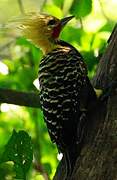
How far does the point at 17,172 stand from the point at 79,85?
48 cm

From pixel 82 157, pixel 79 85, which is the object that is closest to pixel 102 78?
pixel 79 85

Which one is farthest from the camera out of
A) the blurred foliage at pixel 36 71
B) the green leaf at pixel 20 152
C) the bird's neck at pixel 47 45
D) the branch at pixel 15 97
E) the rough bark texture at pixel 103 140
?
the blurred foliage at pixel 36 71

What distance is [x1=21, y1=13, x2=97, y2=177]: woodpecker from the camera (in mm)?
2557

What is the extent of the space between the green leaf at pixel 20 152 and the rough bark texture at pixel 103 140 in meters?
0.20

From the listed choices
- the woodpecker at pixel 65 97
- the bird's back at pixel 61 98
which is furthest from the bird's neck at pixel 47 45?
the bird's back at pixel 61 98

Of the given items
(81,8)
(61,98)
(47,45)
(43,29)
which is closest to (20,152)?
(61,98)

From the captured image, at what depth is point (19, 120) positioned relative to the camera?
3453mm

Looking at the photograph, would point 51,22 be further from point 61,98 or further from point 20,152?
point 20,152

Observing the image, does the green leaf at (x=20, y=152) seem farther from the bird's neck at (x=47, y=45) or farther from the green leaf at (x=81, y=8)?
the green leaf at (x=81, y=8)

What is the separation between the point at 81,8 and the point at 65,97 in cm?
63

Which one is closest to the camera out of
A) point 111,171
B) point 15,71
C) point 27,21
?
point 111,171

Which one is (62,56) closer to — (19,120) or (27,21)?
(27,21)

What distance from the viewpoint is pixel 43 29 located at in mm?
3010

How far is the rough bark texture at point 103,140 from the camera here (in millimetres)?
2307
